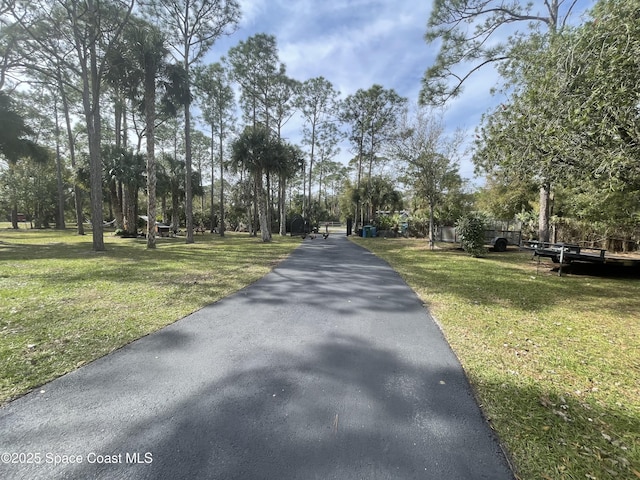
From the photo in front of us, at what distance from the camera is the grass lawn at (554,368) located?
1.74 meters

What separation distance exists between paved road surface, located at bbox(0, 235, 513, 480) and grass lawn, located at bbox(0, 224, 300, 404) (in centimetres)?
37

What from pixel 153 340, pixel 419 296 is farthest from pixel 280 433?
pixel 419 296

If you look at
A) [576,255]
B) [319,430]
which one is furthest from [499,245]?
[319,430]

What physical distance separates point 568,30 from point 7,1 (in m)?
19.3

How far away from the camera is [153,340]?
3293mm

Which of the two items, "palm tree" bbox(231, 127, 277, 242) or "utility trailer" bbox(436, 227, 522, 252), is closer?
"utility trailer" bbox(436, 227, 522, 252)

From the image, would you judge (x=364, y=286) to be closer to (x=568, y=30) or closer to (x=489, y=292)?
(x=489, y=292)

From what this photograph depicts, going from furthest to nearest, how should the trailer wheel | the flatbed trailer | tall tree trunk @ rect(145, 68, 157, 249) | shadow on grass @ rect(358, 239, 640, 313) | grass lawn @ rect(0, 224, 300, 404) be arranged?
the trailer wheel < tall tree trunk @ rect(145, 68, 157, 249) < the flatbed trailer < shadow on grass @ rect(358, 239, 640, 313) < grass lawn @ rect(0, 224, 300, 404)

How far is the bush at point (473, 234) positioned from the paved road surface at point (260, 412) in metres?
9.86

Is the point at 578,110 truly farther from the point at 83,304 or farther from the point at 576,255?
the point at 83,304

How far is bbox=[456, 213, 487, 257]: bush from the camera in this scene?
11727 mm

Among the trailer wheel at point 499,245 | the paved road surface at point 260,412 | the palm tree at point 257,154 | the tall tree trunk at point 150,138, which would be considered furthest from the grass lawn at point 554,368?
the palm tree at point 257,154

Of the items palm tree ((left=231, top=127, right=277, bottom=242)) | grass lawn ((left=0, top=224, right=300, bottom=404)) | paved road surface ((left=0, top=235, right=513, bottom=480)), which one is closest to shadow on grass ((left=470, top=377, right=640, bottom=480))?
paved road surface ((left=0, top=235, right=513, bottom=480))

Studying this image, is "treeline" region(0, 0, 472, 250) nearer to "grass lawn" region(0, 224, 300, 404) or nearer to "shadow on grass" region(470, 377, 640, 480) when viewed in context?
"grass lawn" region(0, 224, 300, 404)
